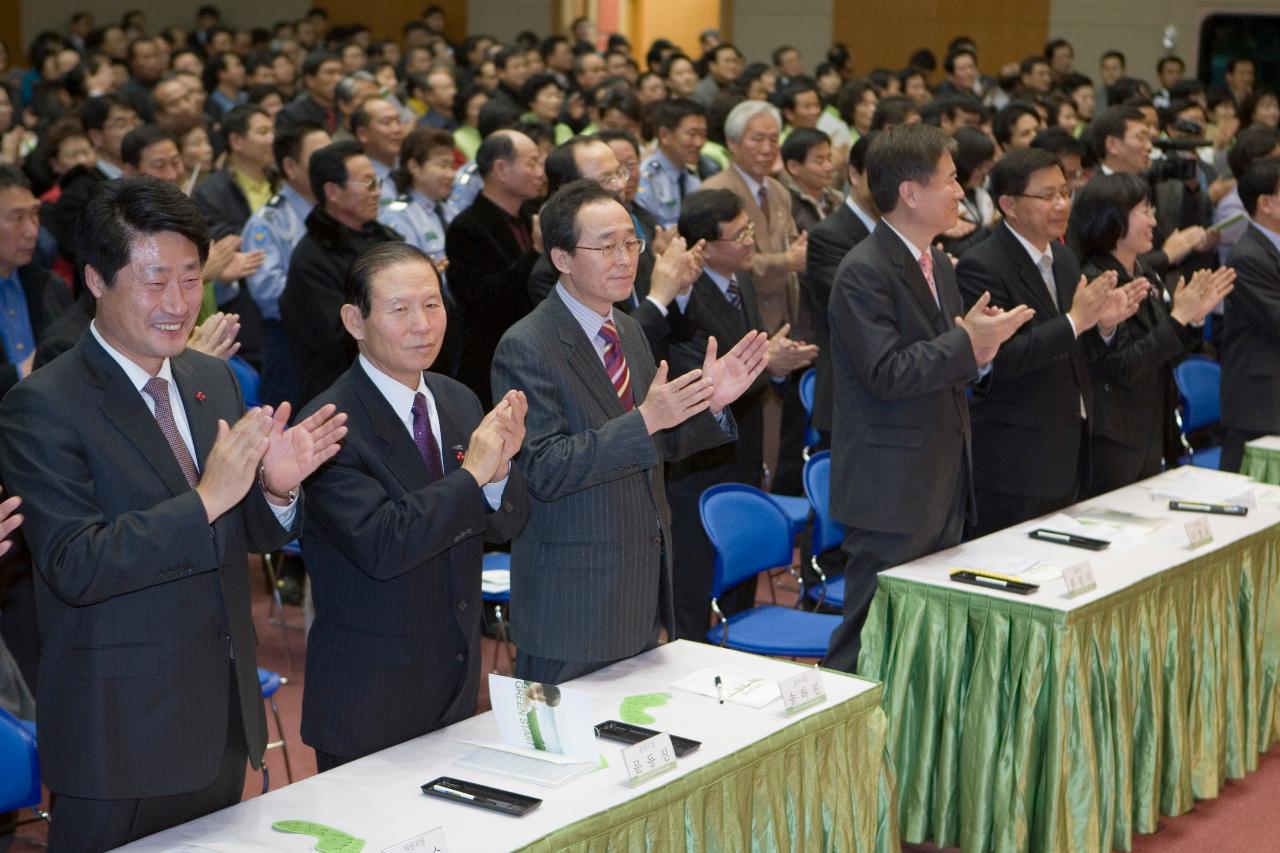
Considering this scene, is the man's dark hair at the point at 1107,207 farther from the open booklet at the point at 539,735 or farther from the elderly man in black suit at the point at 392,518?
the open booklet at the point at 539,735

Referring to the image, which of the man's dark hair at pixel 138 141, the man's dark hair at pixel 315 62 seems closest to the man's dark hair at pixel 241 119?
A: the man's dark hair at pixel 138 141

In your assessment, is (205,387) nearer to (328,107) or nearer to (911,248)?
(911,248)

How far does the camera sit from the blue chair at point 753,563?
417 centimetres

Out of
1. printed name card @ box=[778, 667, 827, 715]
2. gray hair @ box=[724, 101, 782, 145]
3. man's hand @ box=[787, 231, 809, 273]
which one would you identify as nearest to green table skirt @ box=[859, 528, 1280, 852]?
printed name card @ box=[778, 667, 827, 715]

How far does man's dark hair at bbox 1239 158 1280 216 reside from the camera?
5594mm

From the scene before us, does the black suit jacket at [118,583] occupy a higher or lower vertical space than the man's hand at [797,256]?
lower

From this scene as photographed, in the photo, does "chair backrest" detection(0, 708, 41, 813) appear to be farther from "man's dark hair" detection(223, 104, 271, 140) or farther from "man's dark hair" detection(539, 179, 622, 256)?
"man's dark hair" detection(223, 104, 271, 140)

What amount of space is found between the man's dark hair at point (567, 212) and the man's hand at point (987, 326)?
3.30ft

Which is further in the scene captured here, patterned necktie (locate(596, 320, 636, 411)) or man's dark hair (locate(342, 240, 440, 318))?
patterned necktie (locate(596, 320, 636, 411))

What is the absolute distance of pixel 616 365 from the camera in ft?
10.8

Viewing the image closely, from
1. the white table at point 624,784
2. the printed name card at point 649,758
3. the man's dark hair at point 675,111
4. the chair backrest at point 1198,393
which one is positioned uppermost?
the man's dark hair at point 675,111

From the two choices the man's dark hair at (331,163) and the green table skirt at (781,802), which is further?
the man's dark hair at (331,163)

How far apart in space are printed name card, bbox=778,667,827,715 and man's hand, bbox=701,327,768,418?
59 centimetres

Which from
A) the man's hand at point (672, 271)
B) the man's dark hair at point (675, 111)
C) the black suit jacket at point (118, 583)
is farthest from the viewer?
the man's dark hair at point (675, 111)
